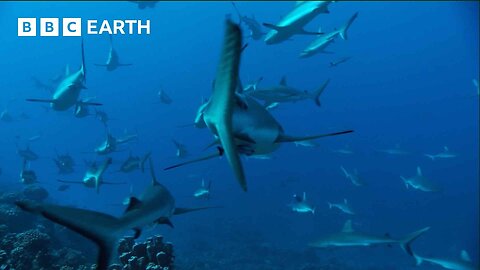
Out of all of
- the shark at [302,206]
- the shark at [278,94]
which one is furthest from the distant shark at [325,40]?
the shark at [302,206]

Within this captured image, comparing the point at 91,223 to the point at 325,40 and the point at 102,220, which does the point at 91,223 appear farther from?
→ the point at 325,40

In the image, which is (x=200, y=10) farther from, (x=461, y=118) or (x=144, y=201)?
(x=144, y=201)

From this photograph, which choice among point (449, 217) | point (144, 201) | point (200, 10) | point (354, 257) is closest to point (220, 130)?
point (144, 201)

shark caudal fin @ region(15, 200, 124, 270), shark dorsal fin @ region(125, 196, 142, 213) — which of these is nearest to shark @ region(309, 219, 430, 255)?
shark dorsal fin @ region(125, 196, 142, 213)

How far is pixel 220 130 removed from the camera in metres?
1.32

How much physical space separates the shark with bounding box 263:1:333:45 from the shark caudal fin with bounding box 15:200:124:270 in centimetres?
445

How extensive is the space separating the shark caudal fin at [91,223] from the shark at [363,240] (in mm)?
4902

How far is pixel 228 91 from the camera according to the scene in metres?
1.21

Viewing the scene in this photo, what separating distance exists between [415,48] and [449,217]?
76.6 m

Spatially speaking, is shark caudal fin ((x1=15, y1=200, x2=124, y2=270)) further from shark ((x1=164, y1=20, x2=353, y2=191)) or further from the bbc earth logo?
the bbc earth logo

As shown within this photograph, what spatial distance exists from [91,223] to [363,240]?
5188 millimetres

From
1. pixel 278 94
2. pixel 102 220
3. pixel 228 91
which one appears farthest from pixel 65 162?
pixel 228 91

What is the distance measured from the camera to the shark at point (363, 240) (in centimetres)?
585

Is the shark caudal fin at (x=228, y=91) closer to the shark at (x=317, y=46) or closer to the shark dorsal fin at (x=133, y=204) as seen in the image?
the shark dorsal fin at (x=133, y=204)
